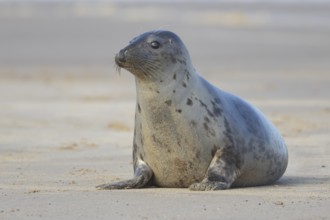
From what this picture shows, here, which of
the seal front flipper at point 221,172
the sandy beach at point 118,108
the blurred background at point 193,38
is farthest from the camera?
the blurred background at point 193,38

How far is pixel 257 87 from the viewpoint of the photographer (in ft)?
62.7

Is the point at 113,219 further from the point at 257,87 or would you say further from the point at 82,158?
the point at 257,87

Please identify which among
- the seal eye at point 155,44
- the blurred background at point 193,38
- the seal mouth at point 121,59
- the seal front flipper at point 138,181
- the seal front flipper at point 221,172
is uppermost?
the seal eye at point 155,44

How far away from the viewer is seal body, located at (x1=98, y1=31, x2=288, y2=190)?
306 inches

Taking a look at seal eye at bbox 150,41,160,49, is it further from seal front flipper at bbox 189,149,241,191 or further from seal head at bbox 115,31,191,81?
seal front flipper at bbox 189,149,241,191

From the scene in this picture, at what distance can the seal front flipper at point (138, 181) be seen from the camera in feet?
25.5

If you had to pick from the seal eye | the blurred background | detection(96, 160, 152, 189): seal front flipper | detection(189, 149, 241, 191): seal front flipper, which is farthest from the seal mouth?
the blurred background

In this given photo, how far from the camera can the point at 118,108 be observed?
15.7 metres

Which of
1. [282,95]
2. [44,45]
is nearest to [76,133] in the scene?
[282,95]

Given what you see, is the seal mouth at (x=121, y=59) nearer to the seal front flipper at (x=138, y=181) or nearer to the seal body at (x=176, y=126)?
the seal body at (x=176, y=126)

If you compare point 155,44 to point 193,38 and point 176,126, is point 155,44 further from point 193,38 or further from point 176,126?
point 193,38

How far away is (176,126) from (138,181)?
467mm

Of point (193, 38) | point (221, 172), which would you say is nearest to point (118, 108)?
point (221, 172)

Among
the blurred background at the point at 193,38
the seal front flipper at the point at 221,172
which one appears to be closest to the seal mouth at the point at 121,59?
the seal front flipper at the point at 221,172
